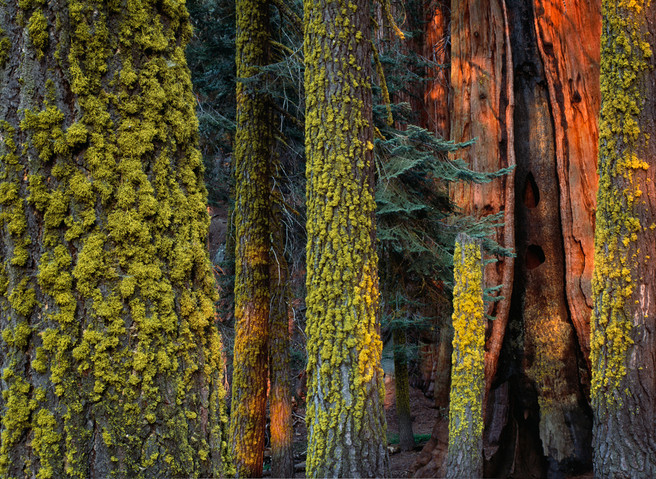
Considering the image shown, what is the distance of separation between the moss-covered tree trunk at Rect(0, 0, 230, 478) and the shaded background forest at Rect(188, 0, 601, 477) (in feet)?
16.5

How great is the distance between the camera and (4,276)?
146 centimetres

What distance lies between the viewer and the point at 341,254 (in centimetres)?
482

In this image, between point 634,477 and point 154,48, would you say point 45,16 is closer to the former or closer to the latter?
point 154,48

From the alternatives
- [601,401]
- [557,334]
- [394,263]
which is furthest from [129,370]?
[557,334]

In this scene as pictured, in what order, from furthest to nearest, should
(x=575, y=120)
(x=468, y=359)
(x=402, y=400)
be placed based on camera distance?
(x=402, y=400)
(x=575, y=120)
(x=468, y=359)

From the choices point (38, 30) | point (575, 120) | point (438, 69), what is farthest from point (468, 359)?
point (438, 69)

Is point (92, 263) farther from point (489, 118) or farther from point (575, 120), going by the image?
point (575, 120)

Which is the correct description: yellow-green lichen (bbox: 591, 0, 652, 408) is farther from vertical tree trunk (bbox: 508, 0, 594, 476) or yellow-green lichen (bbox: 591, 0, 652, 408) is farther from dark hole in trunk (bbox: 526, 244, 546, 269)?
dark hole in trunk (bbox: 526, 244, 546, 269)

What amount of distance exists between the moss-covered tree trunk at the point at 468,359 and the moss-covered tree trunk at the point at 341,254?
1.04m

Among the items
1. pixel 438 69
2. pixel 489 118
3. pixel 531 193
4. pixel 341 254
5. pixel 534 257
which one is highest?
pixel 438 69

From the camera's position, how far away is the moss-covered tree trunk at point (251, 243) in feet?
22.5

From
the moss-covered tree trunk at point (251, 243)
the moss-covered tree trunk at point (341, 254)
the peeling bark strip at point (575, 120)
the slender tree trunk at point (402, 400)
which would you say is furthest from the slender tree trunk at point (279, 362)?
the peeling bark strip at point (575, 120)

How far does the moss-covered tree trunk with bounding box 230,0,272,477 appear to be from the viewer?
686 cm

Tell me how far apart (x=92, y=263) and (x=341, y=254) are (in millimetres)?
3473
